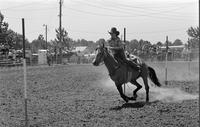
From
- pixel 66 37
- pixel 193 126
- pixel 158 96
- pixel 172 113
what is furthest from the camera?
pixel 66 37

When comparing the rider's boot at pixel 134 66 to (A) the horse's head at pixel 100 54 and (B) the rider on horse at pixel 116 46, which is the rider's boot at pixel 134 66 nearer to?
(B) the rider on horse at pixel 116 46

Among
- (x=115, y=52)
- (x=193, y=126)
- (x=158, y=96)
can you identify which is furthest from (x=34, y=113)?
(x=158, y=96)

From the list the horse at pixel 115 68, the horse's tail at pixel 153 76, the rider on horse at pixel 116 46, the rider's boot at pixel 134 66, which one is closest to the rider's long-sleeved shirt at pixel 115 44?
the rider on horse at pixel 116 46

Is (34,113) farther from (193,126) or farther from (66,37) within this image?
(66,37)

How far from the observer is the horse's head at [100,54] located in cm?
1102

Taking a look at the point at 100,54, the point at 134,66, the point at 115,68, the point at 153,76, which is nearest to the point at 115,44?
the point at 100,54

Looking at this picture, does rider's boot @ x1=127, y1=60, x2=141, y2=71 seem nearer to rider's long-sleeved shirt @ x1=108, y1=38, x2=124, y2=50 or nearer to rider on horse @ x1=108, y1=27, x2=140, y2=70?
rider on horse @ x1=108, y1=27, x2=140, y2=70

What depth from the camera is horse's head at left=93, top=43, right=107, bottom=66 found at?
1102 cm

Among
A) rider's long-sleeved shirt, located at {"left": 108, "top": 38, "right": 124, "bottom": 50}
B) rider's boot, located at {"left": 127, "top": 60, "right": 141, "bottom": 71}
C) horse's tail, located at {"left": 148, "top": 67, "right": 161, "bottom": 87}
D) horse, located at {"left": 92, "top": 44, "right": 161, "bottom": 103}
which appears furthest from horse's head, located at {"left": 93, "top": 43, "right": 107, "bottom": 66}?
horse's tail, located at {"left": 148, "top": 67, "right": 161, "bottom": 87}

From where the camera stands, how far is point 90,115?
9234mm

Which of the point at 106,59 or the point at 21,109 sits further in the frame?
the point at 106,59

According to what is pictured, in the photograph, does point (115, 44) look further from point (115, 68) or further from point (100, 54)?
point (115, 68)

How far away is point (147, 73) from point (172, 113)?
3640mm

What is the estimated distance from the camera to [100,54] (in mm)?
11047
